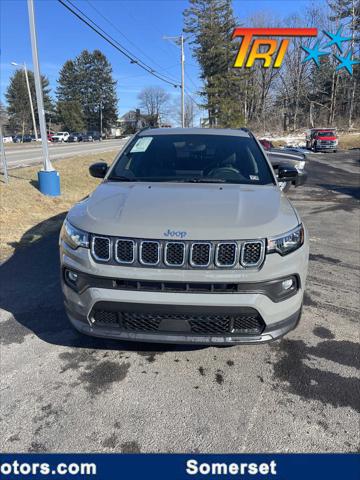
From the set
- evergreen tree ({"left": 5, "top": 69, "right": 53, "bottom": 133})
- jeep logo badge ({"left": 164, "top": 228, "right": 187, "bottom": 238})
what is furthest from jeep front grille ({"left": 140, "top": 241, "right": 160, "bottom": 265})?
evergreen tree ({"left": 5, "top": 69, "right": 53, "bottom": 133})

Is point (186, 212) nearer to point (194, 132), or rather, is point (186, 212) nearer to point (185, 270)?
point (185, 270)

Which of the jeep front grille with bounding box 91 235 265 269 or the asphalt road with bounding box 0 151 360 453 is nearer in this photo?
the asphalt road with bounding box 0 151 360 453

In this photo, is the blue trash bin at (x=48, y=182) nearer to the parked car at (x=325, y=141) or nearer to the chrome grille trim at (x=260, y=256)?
the chrome grille trim at (x=260, y=256)

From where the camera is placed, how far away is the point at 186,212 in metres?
2.69

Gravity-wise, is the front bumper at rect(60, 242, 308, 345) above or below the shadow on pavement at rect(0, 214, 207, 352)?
above

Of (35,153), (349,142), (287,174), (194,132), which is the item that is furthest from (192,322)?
(349,142)

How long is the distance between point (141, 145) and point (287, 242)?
223 cm

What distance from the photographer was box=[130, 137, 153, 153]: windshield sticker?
163 inches

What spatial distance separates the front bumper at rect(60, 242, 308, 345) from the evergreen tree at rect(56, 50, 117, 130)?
8977cm

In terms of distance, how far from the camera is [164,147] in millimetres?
4098

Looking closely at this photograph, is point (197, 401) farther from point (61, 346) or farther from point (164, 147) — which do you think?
point (164, 147)

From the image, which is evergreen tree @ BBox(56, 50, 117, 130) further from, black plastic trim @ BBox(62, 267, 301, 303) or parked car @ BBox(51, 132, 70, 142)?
black plastic trim @ BBox(62, 267, 301, 303)

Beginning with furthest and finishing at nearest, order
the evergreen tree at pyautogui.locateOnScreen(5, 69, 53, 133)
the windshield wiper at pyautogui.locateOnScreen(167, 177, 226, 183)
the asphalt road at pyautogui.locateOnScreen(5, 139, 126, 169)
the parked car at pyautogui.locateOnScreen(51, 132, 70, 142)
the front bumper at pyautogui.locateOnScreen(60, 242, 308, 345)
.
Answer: the evergreen tree at pyautogui.locateOnScreen(5, 69, 53, 133), the parked car at pyautogui.locateOnScreen(51, 132, 70, 142), the asphalt road at pyautogui.locateOnScreen(5, 139, 126, 169), the windshield wiper at pyautogui.locateOnScreen(167, 177, 226, 183), the front bumper at pyautogui.locateOnScreen(60, 242, 308, 345)

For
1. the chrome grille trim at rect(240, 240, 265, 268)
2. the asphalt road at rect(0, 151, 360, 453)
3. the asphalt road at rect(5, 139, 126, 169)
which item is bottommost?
the asphalt road at rect(0, 151, 360, 453)
